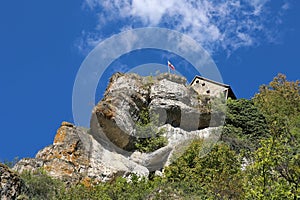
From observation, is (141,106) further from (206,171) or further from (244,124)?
(206,171)

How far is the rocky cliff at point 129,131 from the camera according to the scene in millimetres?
24766

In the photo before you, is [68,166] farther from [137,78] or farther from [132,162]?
[137,78]

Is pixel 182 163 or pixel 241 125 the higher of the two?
pixel 241 125

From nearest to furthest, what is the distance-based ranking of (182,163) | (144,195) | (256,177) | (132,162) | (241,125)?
(256,177), (144,195), (182,163), (132,162), (241,125)

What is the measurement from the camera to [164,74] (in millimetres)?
35438

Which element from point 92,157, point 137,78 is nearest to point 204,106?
point 137,78

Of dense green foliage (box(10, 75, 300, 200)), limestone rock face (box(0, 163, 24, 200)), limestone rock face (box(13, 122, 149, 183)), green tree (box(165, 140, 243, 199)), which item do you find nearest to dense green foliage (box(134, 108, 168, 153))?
dense green foliage (box(10, 75, 300, 200))

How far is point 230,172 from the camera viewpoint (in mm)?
22297

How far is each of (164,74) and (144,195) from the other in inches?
683

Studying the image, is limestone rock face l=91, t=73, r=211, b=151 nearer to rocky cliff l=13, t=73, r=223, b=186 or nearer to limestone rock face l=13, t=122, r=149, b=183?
rocky cliff l=13, t=73, r=223, b=186

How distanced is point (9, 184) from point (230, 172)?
9.40 meters

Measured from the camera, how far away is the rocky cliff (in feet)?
81.3

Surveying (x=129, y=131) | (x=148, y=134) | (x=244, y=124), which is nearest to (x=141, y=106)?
(x=148, y=134)

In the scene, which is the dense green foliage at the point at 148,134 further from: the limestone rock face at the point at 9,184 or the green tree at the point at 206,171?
the limestone rock face at the point at 9,184
